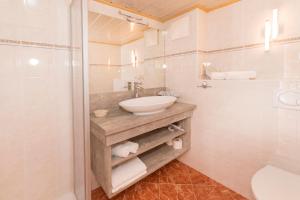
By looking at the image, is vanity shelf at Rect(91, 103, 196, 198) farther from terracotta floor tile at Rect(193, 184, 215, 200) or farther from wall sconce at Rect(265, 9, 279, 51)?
wall sconce at Rect(265, 9, 279, 51)

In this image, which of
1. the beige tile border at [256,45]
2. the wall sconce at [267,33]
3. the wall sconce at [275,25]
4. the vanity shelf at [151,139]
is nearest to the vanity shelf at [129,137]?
the vanity shelf at [151,139]

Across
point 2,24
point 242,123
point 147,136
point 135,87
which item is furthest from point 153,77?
point 2,24

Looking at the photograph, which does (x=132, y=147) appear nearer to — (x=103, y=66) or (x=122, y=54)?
(x=103, y=66)

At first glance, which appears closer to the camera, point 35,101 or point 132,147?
point 35,101

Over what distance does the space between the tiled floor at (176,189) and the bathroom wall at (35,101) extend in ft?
1.79

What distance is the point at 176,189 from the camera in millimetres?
1631

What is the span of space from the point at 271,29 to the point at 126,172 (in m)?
1.94

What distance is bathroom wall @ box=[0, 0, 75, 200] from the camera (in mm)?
1134

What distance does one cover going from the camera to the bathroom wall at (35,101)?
1134 millimetres

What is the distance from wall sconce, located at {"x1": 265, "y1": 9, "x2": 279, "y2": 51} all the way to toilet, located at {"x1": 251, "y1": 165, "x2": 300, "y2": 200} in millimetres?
1132

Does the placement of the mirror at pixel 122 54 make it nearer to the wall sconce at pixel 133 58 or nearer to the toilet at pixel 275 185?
the wall sconce at pixel 133 58

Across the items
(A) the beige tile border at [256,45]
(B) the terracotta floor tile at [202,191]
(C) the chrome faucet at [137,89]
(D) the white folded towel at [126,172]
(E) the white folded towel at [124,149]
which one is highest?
(A) the beige tile border at [256,45]

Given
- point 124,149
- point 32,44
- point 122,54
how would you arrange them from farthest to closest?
point 122,54 → point 124,149 → point 32,44

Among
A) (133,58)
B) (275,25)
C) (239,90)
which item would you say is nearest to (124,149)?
(133,58)
